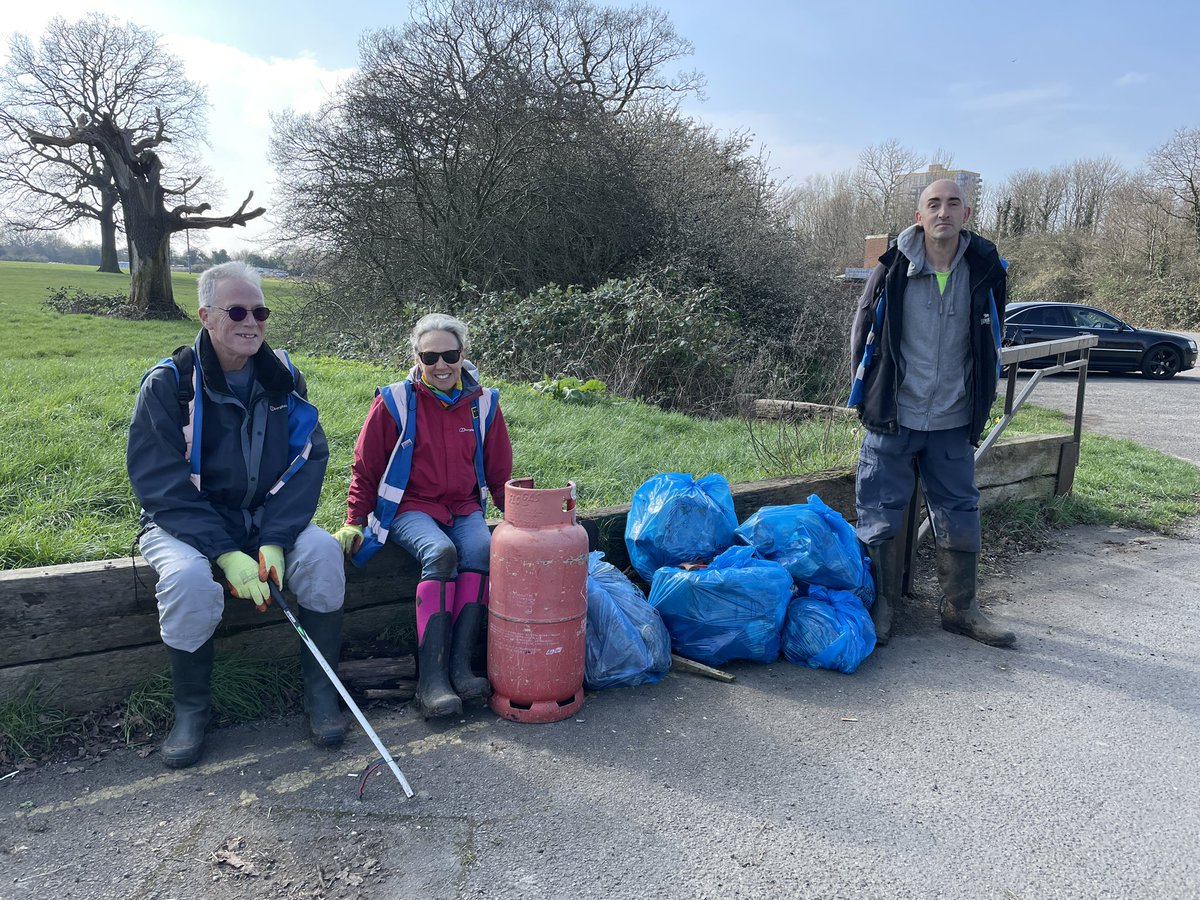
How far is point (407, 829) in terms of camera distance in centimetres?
248

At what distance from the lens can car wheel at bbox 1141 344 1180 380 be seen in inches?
711

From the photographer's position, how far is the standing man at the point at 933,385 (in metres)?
4.01

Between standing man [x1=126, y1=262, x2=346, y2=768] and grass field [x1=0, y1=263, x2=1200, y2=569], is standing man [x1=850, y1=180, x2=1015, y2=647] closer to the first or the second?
grass field [x1=0, y1=263, x2=1200, y2=569]

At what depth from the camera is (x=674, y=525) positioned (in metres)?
4.03

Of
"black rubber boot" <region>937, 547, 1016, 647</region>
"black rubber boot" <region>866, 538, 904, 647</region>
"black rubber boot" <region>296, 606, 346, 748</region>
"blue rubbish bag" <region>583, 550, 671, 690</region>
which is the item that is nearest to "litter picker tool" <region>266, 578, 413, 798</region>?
"black rubber boot" <region>296, 606, 346, 748</region>

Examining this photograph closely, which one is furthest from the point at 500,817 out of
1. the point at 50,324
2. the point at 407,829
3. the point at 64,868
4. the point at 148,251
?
the point at 148,251

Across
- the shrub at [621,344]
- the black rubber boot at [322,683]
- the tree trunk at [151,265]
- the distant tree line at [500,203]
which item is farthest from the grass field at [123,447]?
the tree trunk at [151,265]

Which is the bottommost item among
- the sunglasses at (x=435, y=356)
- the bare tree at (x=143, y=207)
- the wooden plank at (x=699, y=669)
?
the wooden plank at (x=699, y=669)

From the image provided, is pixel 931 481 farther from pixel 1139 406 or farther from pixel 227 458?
pixel 1139 406

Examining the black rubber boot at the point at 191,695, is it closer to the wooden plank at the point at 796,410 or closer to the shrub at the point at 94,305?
the wooden plank at the point at 796,410

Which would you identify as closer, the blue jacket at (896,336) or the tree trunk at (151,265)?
the blue jacket at (896,336)

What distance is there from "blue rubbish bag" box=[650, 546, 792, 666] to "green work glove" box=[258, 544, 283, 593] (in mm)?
1629

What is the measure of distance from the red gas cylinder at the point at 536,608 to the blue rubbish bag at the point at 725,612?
64 centimetres

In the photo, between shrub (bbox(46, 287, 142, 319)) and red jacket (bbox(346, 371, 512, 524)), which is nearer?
red jacket (bbox(346, 371, 512, 524))
